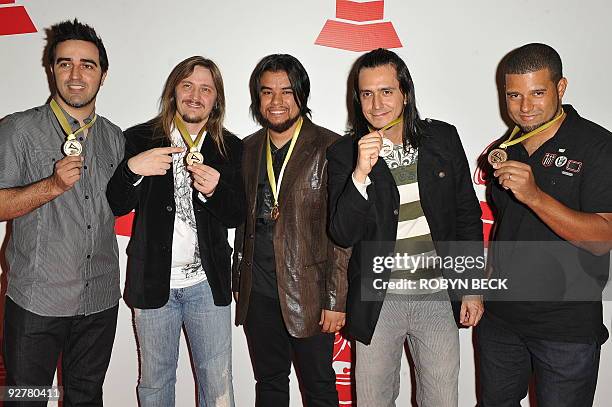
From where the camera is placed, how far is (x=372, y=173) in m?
2.72

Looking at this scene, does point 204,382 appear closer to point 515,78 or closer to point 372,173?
point 372,173

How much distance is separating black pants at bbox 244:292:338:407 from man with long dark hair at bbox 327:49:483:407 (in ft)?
1.26

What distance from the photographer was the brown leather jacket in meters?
2.99

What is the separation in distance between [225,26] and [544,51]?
2.04 metres

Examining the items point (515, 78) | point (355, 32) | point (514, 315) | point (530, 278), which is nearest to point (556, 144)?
point (515, 78)

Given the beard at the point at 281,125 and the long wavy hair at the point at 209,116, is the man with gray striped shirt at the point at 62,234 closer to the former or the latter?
the long wavy hair at the point at 209,116

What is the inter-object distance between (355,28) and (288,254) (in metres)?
1.62

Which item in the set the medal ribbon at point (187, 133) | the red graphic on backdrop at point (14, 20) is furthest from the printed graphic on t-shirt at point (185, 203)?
the red graphic on backdrop at point (14, 20)

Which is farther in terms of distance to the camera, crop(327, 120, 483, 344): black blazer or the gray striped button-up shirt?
the gray striped button-up shirt

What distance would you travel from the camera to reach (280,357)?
3158 millimetres

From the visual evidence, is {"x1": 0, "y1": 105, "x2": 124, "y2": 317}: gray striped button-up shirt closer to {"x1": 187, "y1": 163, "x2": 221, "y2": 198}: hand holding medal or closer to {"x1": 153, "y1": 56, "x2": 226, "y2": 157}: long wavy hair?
{"x1": 153, "y1": 56, "x2": 226, "y2": 157}: long wavy hair

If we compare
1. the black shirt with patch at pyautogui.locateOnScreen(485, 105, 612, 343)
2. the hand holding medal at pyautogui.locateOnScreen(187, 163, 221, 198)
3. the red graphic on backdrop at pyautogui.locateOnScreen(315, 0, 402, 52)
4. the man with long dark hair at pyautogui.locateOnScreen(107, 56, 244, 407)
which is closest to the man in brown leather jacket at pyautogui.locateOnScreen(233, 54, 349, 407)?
the man with long dark hair at pyautogui.locateOnScreen(107, 56, 244, 407)

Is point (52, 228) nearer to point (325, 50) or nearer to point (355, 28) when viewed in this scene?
point (325, 50)

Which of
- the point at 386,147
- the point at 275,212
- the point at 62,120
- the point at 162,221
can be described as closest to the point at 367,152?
the point at 386,147
